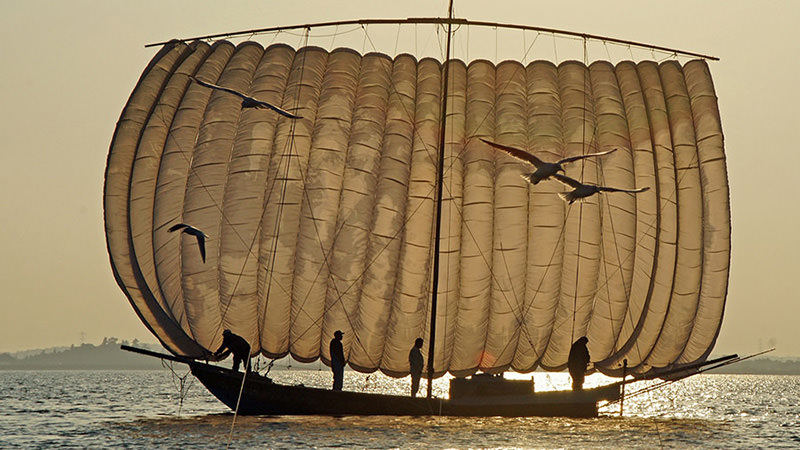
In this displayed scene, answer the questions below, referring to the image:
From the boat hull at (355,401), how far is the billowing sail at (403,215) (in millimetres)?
2279

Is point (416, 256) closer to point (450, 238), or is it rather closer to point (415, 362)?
point (450, 238)

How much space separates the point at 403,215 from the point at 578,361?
7482 millimetres

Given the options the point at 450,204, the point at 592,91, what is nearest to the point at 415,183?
the point at 450,204

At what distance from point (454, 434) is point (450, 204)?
9064mm

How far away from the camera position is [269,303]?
40812 millimetres

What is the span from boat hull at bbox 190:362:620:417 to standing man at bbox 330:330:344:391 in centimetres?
67

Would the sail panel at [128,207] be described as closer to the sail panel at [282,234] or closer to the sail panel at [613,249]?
the sail panel at [282,234]

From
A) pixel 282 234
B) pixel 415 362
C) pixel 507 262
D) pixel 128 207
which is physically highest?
pixel 128 207

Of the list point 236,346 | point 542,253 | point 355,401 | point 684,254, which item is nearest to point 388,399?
point 355,401

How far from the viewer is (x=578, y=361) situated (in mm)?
39969

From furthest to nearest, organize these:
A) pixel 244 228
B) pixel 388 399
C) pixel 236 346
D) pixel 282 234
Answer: pixel 282 234, pixel 244 228, pixel 388 399, pixel 236 346

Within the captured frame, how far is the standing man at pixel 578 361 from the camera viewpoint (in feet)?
131

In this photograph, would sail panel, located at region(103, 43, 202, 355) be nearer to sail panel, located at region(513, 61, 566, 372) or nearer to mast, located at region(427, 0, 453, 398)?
mast, located at region(427, 0, 453, 398)

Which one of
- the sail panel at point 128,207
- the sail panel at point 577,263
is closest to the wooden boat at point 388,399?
the sail panel at point 128,207
